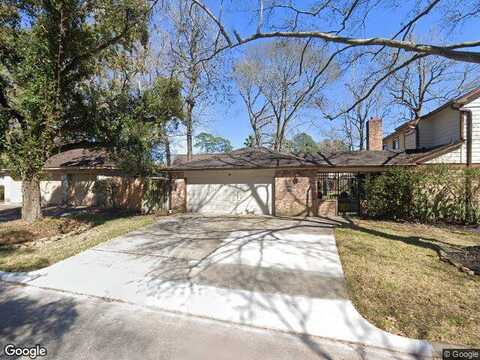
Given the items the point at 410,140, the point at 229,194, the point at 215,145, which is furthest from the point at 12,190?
the point at 215,145

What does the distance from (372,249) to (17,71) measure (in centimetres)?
1151

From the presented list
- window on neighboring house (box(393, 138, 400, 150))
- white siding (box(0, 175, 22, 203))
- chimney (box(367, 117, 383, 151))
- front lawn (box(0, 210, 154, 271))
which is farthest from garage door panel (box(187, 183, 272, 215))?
white siding (box(0, 175, 22, 203))

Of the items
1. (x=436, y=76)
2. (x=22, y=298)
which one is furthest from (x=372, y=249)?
(x=436, y=76)

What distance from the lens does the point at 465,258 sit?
4957 millimetres

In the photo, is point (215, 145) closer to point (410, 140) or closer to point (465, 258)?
point (410, 140)

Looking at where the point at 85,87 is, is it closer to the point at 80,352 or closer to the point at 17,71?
the point at 17,71

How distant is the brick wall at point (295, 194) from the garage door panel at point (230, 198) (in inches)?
22.9

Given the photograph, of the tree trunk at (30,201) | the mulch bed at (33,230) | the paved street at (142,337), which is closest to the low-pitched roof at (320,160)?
the mulch bed at (33,230)

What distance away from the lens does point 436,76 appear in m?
18.1

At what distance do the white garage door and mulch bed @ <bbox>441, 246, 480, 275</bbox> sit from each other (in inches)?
273

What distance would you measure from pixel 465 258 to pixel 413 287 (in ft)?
7.39

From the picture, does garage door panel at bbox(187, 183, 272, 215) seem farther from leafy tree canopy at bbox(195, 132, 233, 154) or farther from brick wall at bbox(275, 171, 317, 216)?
leafy tree canopy at bbox(195, 132, 233, 154)

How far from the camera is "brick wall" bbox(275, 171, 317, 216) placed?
10.7m

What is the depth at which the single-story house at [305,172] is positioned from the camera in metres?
10.1
